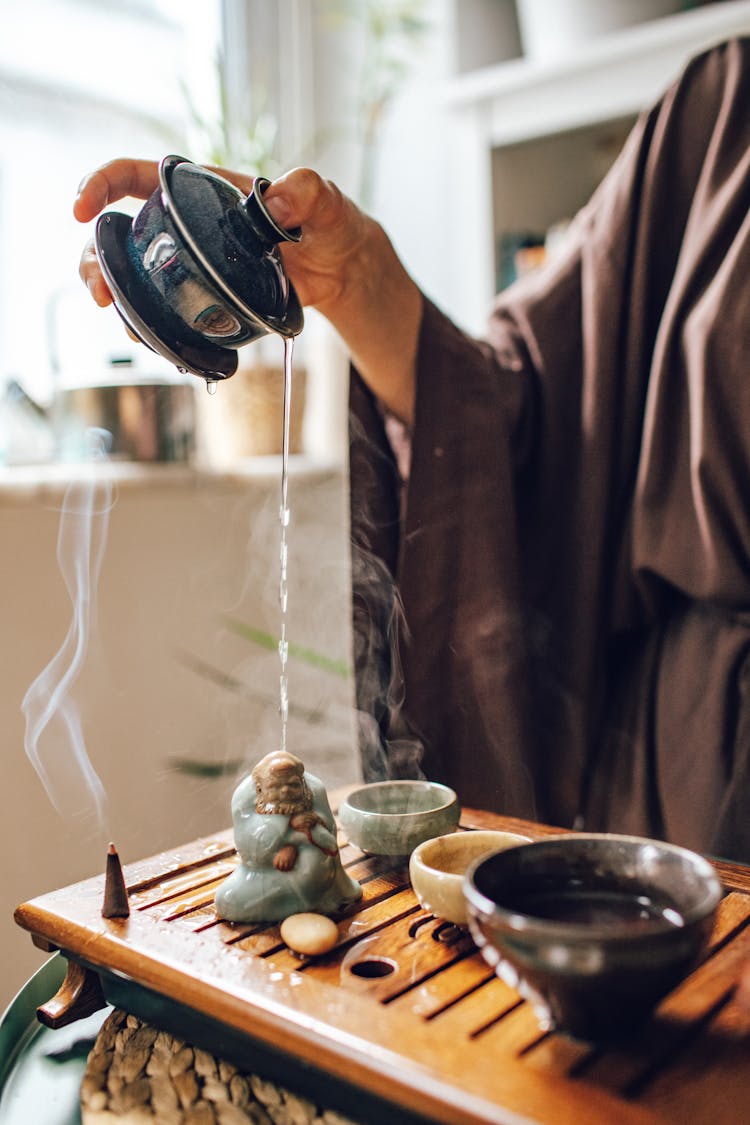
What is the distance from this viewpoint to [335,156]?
2.44 metres

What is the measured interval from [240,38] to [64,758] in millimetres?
1607

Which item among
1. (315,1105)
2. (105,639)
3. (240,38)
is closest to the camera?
(315,1105)

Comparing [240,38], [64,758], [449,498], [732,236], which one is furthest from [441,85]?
[64,758]

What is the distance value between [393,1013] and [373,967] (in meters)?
0.09

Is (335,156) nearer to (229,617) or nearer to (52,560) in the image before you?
(229,617)

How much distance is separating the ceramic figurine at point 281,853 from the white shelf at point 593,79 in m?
1.50

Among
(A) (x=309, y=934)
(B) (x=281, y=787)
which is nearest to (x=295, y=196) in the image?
(B) (x=281, y=787)

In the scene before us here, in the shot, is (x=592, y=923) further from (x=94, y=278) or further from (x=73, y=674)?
(x=73, y=674)

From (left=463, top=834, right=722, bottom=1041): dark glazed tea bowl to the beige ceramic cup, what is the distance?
0.06 meters

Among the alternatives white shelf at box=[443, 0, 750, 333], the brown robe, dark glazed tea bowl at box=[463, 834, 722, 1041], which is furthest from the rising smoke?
white shelf at box=[443, 0, 750, 333]

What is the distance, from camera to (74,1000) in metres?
0.83

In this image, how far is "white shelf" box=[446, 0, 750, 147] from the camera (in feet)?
6.08

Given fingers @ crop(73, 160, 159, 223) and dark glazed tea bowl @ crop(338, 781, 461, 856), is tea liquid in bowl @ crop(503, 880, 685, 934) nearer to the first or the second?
dark glazed tea bowl @ crop(338, 781, 461, 856)

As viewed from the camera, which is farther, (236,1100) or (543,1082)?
(236,1100)
